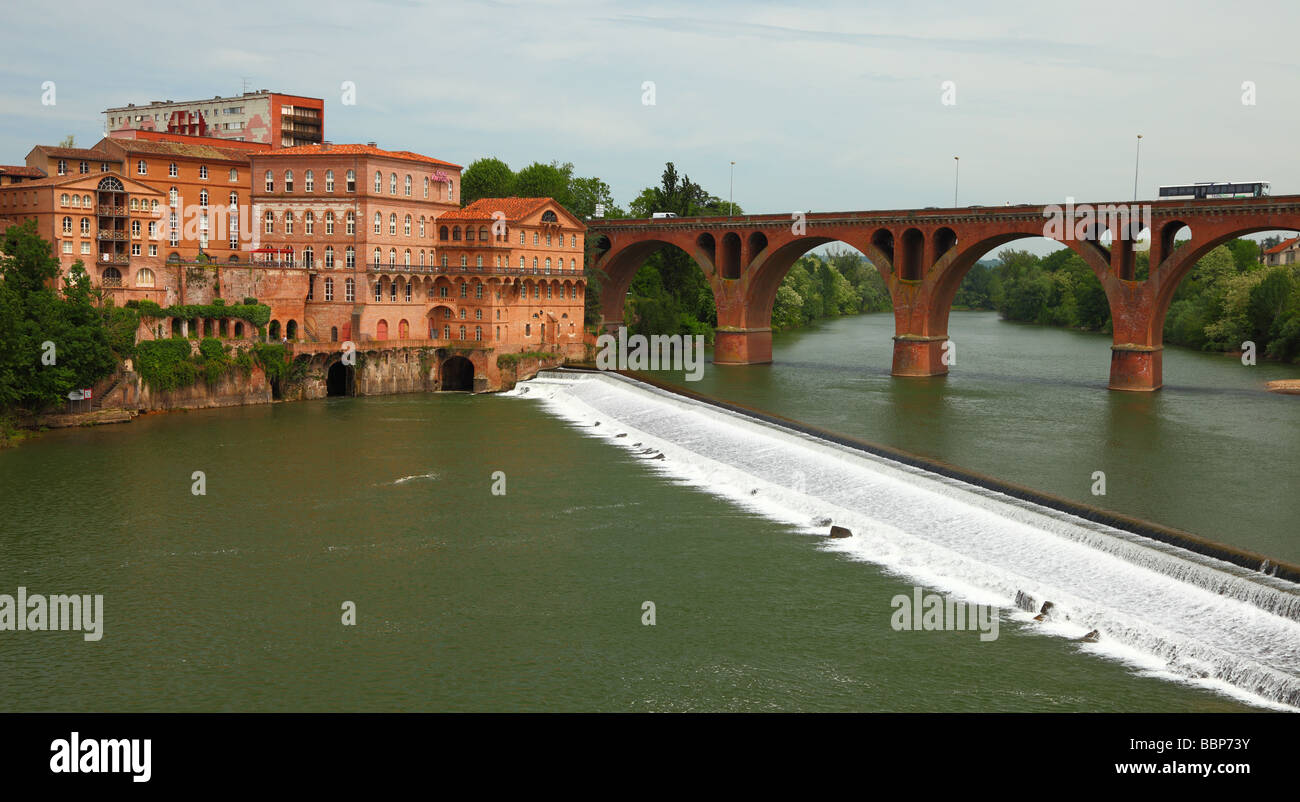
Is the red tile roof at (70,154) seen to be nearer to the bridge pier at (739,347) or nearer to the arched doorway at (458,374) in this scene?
the arched doorway at (458,374)

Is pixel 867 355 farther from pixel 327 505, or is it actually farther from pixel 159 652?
pixel 159 652

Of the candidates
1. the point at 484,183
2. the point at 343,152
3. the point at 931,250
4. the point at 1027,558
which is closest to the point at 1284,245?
the point at 931,250

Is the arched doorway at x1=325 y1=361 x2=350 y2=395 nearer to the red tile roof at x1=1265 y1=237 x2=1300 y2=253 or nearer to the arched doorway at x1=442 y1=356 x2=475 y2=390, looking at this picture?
the arched doorway at x1=442 y1=356 x2=475 y2=390

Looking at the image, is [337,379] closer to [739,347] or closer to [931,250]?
[739,347]

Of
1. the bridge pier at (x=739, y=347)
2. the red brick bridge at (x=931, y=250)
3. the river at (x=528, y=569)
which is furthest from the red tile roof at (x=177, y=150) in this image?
the bridge pier at (x=739, y=347)

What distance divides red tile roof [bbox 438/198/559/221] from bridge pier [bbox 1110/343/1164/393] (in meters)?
39.2

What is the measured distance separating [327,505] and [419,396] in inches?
1386

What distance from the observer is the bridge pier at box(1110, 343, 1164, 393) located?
68188 millimetres

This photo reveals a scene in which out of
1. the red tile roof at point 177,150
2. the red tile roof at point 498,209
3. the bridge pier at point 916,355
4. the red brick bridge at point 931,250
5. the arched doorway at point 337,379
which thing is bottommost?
the arched doorway at point 337,379

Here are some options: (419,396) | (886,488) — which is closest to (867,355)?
(419,396)

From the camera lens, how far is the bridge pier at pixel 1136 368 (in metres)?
68.2

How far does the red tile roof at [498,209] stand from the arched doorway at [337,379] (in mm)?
12843

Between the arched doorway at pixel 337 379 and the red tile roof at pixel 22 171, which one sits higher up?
the red tile roof at pixel 22 171

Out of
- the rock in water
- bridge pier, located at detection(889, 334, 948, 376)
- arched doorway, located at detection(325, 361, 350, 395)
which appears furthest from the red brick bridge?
the rock in water
